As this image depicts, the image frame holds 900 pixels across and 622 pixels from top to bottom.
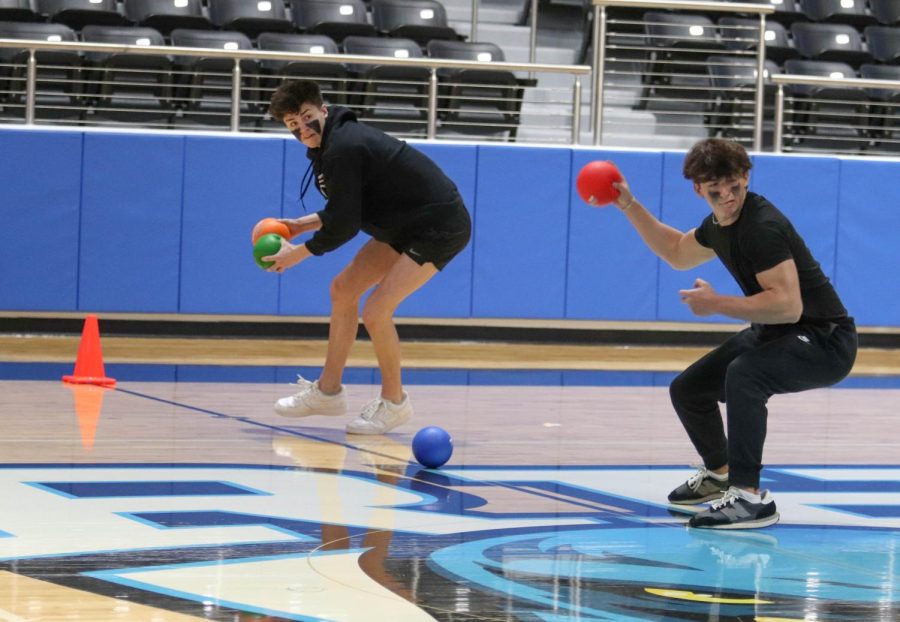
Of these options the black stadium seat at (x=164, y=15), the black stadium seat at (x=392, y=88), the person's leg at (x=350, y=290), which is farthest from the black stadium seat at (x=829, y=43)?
the person's leg at (x=350, y=290)

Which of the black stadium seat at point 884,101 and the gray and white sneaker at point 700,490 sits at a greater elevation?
the black stadium seat at point 884,101

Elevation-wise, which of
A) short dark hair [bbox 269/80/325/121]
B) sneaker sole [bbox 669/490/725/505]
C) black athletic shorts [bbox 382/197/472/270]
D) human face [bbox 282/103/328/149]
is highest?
short dark hair [bbox 269/80/325/121]

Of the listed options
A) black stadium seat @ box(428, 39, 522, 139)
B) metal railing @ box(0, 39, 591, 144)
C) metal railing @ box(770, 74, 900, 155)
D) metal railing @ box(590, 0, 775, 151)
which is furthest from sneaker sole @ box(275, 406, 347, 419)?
metal railing @ box(770, 74, 900, 155)

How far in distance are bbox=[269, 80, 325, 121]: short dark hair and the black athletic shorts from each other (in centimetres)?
77

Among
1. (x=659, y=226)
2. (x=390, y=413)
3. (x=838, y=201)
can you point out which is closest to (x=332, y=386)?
(x=390, y=413)

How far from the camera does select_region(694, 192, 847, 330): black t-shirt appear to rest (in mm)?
5180

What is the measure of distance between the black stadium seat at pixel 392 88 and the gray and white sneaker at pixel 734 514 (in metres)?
7.91

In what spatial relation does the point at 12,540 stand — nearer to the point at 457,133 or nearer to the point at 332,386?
the point at 332,386

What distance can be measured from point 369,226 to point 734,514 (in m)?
2.68

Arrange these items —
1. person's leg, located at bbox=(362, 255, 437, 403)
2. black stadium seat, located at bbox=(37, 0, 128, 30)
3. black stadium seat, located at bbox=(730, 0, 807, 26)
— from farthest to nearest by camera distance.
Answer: black stadium seat, located at bbox=(730, 0, 807, 26)
black stadium seat, located at bbox=(37, 0, 128, 30)
person's leg, located at bbox=(362, 255, 437, 403)

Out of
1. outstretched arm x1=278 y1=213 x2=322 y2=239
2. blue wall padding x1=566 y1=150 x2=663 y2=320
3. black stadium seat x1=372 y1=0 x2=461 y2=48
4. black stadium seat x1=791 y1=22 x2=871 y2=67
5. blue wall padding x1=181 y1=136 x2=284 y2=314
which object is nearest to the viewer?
outstretched arm x1=278 y1=213 x2=322 y2=239

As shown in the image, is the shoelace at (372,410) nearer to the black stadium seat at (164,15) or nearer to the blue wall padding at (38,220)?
the blue wall padding at (38,220)

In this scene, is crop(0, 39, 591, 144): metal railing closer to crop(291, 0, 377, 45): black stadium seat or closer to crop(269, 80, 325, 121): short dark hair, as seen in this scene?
crop(291, 0, 377, 45): black stadium seat

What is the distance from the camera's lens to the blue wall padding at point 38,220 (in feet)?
40.1
